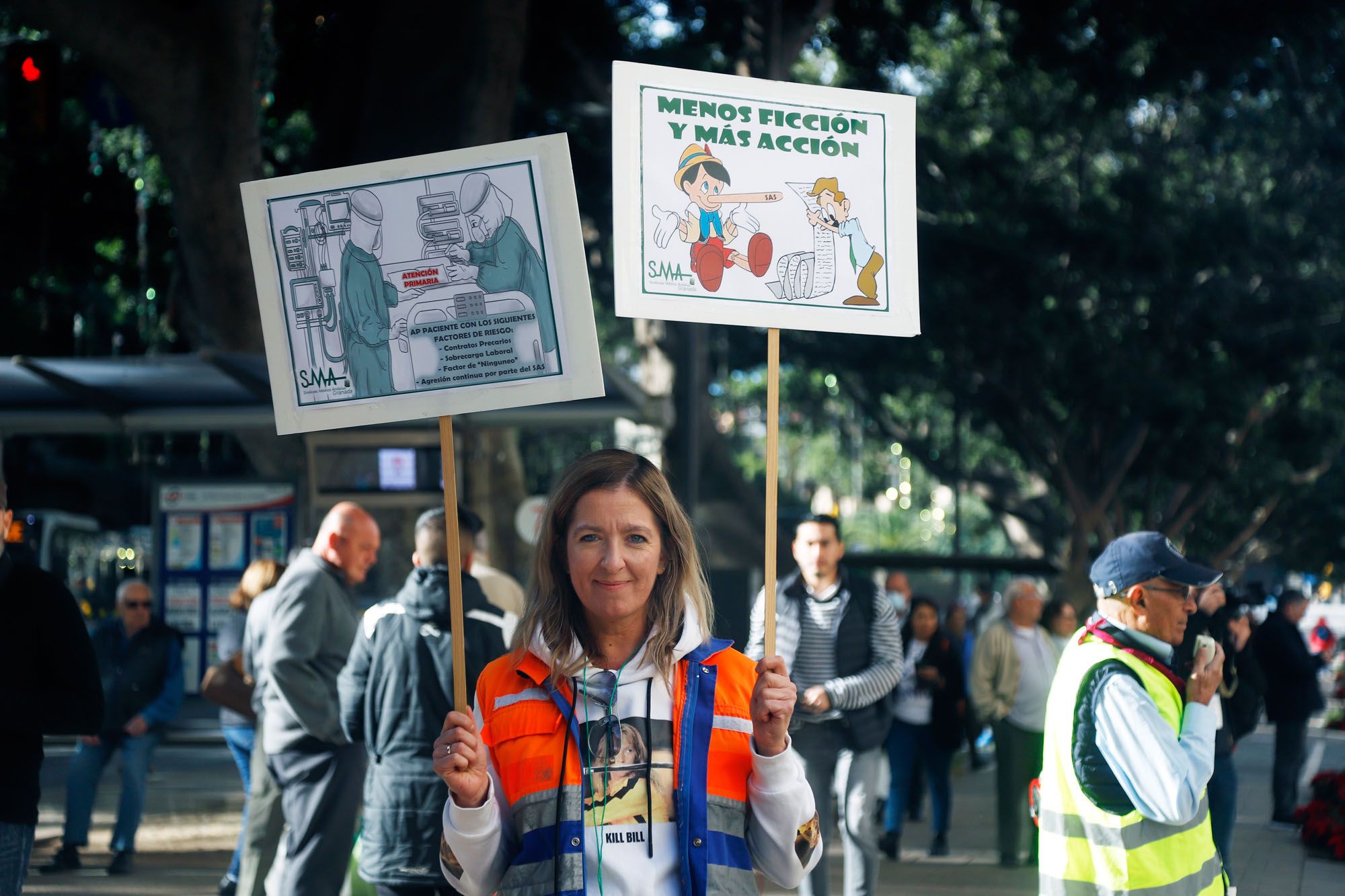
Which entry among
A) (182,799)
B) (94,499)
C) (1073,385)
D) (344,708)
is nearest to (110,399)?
(182,799)

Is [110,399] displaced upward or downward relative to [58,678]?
upward

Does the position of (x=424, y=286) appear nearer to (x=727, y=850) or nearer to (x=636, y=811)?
(x=636, y=811)

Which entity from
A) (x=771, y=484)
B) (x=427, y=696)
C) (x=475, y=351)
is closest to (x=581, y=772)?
(x=771, y=484)

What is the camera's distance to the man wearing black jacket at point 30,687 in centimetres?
356

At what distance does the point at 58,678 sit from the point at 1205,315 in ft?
69.2

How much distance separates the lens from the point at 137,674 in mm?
9008

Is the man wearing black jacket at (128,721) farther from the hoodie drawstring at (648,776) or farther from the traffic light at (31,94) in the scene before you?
the hoodie drawstring at (648,776)

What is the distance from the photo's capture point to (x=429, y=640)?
17.6ft

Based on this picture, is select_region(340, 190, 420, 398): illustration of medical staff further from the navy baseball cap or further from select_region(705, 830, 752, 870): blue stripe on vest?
the navy baseball cap

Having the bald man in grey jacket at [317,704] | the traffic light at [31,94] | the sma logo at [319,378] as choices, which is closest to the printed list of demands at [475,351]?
the sma logo at [319,378]

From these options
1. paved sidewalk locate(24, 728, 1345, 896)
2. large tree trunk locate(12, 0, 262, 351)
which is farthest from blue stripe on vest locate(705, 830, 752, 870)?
large tree trunk locate(12, 0, 262, 351)

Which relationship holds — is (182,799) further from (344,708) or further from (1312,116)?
(1312,116)

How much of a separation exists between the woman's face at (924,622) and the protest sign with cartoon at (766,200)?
7.78 metres

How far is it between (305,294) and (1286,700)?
10.4 metres
